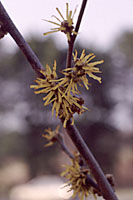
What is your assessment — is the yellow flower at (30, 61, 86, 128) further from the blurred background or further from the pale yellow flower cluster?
the blurred background

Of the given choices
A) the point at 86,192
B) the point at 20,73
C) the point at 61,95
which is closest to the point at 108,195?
the point at 86,192

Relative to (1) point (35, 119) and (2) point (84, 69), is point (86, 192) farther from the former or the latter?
(1) point (35, 119)

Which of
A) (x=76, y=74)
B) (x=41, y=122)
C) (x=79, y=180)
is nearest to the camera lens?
(x=76, y=74)

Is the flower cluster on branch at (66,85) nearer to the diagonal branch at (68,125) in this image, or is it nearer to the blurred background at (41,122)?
the diagonal branch at (68,125)

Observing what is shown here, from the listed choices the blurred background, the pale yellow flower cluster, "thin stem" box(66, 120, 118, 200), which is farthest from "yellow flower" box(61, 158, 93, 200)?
the blurred background

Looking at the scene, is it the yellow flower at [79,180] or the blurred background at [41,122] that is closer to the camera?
the yellow flower at [79,180]

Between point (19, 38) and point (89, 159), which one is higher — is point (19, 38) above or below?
above

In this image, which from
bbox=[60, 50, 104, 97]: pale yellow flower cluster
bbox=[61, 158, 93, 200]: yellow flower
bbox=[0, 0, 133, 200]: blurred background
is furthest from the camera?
bbox=[0, 0, 133, 200]: blurred background

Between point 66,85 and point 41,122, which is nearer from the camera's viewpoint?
point 66,85

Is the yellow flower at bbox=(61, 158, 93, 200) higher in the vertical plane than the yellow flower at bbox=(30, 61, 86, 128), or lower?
lower

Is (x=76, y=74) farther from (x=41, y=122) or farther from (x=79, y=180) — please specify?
(x=41, y=122)

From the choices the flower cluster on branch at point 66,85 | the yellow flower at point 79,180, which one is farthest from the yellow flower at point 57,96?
the yellow flower at point 79,180

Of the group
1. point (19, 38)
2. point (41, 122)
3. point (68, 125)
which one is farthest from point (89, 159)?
point (41, 122)
